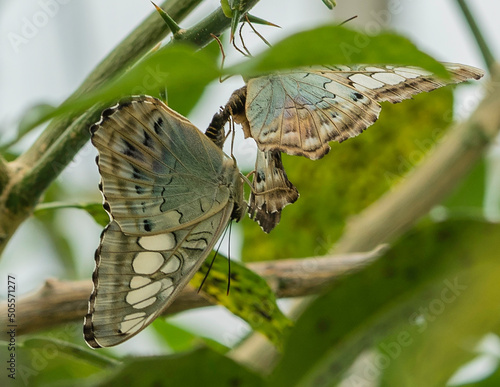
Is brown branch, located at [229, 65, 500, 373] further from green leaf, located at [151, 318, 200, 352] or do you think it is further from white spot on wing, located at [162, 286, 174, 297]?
white spot on wing, located at [162, 286, 174, 297]

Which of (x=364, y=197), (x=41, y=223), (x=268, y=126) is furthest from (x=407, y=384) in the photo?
(x=41, y=223)

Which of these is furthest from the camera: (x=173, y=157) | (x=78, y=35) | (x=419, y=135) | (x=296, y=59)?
(x=78, y=35)

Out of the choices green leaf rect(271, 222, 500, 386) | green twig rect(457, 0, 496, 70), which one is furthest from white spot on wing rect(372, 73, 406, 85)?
green twig rect(457, 0, 496, 70)

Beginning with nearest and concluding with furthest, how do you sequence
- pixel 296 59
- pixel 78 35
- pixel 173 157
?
pixel 296 59, pixel 173 157, pixel 78 35

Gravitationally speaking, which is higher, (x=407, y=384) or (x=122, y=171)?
(x=122, y=171)

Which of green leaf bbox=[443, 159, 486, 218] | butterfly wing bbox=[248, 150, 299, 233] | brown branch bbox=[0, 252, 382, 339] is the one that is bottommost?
green leaf bbox=[443, 159, 486, 218]

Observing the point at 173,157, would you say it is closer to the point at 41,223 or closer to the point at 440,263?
the point at 440,263
